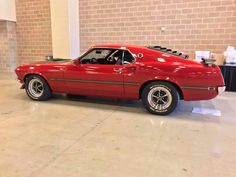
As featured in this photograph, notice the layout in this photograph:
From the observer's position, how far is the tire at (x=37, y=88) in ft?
16.4

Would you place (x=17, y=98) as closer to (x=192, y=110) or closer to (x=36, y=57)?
(x=192, y=110)

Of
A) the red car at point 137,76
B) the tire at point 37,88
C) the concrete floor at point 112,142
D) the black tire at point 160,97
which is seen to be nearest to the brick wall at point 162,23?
the concrete floor at point 112,142

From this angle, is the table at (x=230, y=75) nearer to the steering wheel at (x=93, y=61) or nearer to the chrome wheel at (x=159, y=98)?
the chrome wheel at (x=159, y=98)

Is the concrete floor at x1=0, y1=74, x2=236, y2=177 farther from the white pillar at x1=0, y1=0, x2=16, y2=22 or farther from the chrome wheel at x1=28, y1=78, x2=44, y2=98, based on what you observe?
the white pillar at x1=0, y1=0, x2=16, y2=22

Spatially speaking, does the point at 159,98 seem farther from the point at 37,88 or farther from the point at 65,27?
the point at 65,27

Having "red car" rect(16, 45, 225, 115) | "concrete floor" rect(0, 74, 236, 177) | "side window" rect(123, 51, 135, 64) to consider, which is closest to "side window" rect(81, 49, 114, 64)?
"red car" rect(16, 45, 225, 115)

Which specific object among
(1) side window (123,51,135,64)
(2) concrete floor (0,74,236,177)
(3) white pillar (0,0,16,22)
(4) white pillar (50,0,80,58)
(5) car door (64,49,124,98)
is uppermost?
(3) white pillar (0,0,16,22)

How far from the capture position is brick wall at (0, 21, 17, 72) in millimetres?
9344

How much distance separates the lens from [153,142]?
300 centimetres

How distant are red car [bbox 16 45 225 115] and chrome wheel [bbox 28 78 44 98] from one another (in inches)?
3.5

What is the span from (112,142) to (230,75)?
4.33m

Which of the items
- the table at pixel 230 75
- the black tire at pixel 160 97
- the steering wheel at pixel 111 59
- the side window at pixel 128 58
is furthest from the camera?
the table at pixel 230 75

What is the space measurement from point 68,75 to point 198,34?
4.26 meters

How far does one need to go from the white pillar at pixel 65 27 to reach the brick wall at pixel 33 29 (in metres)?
0.86
